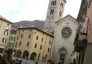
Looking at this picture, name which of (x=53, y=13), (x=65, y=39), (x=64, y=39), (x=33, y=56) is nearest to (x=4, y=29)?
(x=33, y=56)

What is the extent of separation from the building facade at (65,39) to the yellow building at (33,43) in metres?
3.91

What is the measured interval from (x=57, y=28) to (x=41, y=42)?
5.74 metres

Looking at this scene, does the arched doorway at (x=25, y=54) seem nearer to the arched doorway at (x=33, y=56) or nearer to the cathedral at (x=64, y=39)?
the arched doorway at (x=33, y=56)

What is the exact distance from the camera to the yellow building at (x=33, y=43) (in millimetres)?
61938

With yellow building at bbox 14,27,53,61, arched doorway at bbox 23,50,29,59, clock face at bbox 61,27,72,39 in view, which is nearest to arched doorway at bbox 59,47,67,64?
clock face at bbox 61,27,72,39

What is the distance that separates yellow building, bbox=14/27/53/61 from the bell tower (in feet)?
46.0

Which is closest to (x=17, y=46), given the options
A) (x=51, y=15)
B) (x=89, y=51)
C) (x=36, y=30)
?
(x=36, y=30)

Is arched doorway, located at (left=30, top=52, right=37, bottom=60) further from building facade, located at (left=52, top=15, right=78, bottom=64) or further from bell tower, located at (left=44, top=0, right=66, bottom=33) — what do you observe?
bell tower, located at (left=44, top=0, right=66, bottom=33)

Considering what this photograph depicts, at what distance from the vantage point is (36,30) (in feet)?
207

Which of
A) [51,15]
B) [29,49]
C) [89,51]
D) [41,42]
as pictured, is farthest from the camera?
[51,15]

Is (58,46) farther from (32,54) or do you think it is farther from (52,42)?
(32,54)

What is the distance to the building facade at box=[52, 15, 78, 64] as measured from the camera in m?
63.3

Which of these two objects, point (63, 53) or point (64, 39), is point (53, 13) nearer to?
point (64, 39)

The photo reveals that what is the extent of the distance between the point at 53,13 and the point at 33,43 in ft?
84.3
